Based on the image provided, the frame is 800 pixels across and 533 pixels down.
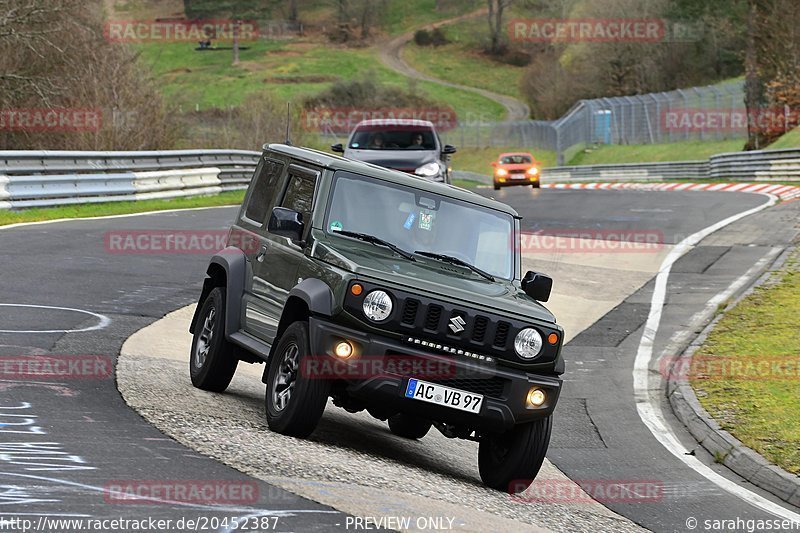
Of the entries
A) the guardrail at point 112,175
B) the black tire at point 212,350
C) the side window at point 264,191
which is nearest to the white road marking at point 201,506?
the black tire at point 212,350

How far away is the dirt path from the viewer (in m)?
118

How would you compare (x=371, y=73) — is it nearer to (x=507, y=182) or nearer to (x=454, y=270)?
(x=507, y=182)

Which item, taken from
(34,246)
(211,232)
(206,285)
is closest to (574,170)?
(211,232)

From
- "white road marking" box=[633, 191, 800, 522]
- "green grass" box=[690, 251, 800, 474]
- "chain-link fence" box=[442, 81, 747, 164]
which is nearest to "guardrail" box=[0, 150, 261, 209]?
"white road marking" box=[633, 191, 800, 522]

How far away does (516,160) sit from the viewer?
49.2 metres

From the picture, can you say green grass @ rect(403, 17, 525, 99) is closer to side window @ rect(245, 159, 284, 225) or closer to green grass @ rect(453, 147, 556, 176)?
green grass @ rect(453, 147, 556, 176)

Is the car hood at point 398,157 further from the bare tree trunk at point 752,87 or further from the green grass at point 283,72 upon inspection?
the green grass at point 283,72

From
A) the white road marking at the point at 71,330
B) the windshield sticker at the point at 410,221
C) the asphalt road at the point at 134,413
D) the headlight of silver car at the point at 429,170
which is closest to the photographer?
the asphalt road at the point at 134,413

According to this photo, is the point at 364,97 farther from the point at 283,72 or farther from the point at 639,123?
the point at 639,123

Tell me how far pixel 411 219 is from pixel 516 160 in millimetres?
40517

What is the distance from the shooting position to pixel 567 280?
20.9 metres

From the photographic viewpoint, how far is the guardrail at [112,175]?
2362 centimetres

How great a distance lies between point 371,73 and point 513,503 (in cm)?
10515

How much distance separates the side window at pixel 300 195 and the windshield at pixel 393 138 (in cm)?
1599
